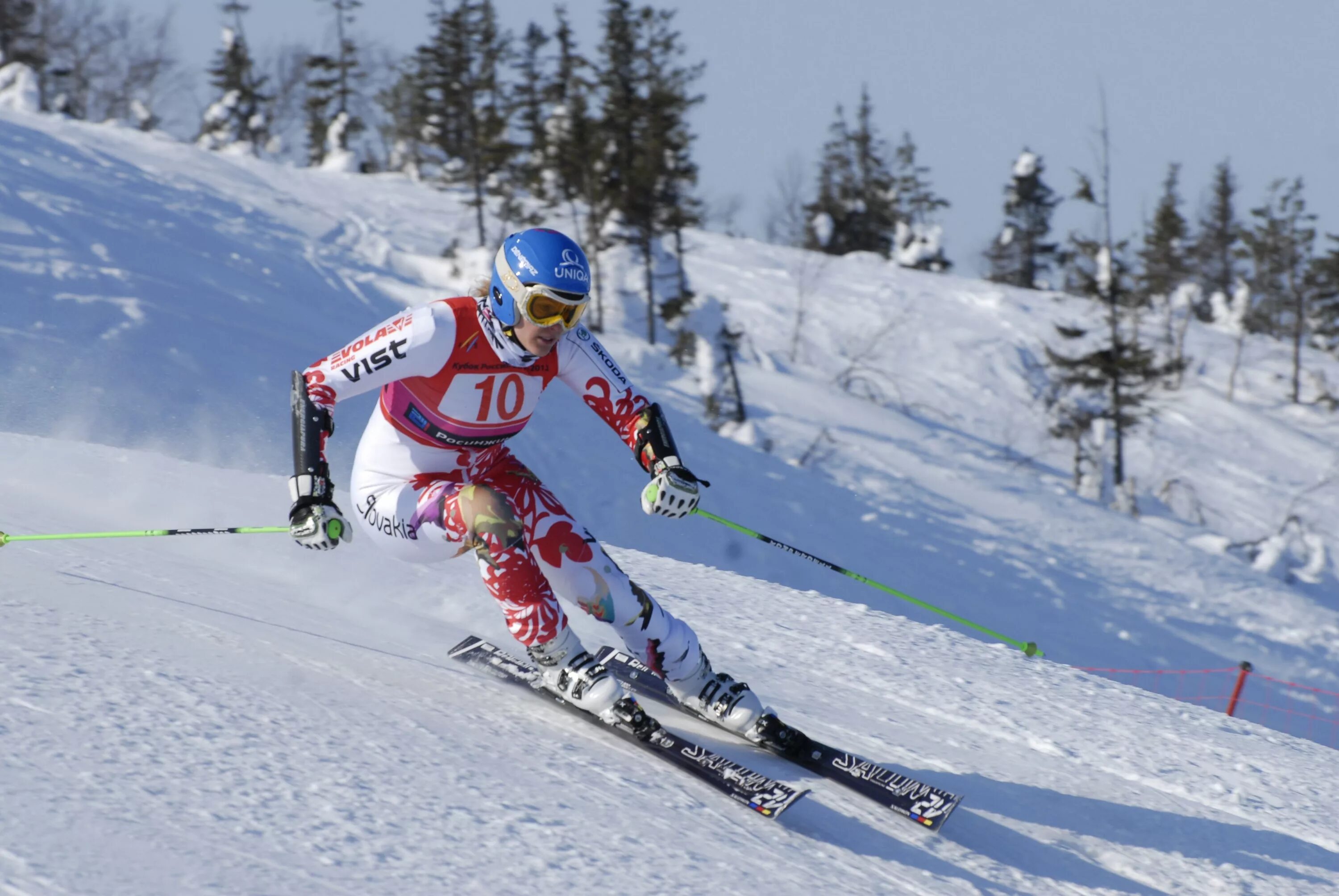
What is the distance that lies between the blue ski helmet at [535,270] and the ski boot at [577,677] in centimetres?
108

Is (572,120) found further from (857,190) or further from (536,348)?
(536,348)

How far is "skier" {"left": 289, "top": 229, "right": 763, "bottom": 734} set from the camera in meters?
3.68

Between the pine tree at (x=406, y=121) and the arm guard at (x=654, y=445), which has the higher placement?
the pine tree at (x=406, y=121)

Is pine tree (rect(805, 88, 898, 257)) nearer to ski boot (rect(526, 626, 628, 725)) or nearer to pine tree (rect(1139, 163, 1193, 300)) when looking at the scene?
pine tree (rect(1139, 163, 1193, 300))

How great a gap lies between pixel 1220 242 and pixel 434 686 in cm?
5280

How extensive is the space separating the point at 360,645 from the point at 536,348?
4.37 ft

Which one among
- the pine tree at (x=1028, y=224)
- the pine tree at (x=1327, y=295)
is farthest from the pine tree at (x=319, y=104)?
the pine tree at (x=1327, y=295)

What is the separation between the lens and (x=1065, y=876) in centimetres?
329

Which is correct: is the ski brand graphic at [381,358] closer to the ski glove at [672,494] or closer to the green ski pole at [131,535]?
the green ski pole at [131,535]

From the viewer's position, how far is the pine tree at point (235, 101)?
141 ft

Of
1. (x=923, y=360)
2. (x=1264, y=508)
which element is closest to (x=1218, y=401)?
(x=1264, y=508)

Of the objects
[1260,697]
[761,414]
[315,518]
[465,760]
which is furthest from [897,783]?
Result: [761,414]

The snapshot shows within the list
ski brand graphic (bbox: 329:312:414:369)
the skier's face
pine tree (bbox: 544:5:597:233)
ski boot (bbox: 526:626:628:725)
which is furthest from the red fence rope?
pine tree (bbox: 544:5:597:233)

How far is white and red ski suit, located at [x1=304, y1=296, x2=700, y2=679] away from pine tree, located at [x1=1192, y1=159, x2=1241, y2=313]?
4996 cm
